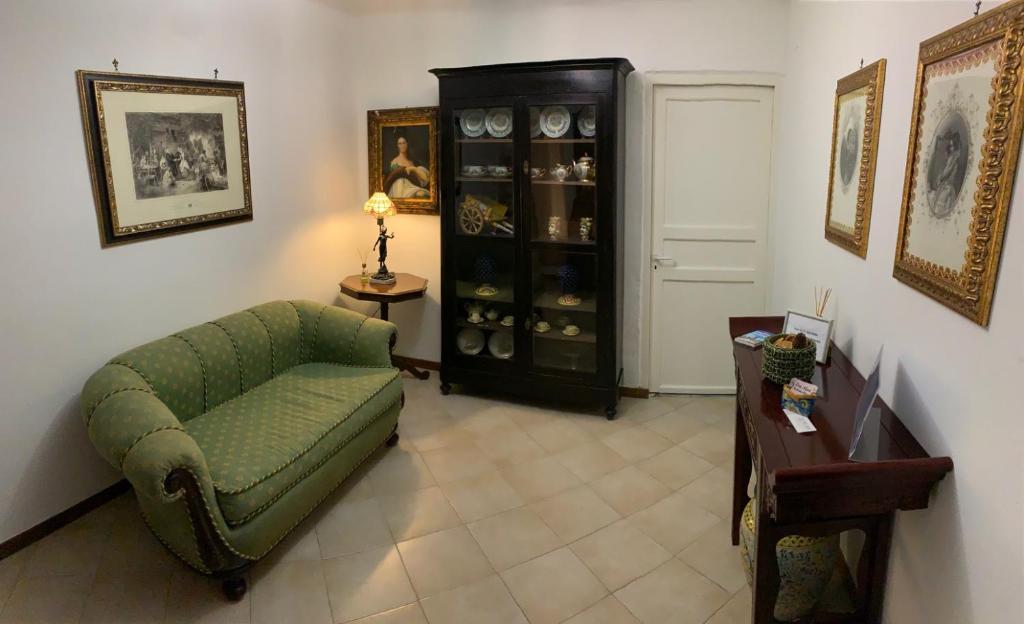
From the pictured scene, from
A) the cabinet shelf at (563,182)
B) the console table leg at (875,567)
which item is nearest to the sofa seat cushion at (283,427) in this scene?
the cabinet shelf at (563,182)

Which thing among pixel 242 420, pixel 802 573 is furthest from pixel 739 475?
pixel 242 420

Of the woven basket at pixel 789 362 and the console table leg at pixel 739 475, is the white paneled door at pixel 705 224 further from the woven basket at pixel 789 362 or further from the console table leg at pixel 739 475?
the woven basket at pixel 789 362

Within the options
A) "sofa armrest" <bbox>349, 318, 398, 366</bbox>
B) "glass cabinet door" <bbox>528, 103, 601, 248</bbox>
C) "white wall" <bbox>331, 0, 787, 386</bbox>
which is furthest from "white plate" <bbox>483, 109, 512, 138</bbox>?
"sofa armrest" <bbox>349, 318, 398, 366</bbox>

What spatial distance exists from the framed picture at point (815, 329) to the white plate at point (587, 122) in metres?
1.68

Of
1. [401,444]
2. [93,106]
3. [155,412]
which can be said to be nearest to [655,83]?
[401,444]

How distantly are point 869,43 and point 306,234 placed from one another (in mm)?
3234

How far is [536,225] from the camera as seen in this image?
379cm

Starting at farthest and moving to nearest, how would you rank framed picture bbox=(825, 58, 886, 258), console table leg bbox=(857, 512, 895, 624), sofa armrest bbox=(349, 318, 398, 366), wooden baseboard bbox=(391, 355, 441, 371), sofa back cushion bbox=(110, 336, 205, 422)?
wooden baseboard bbox=(391, 355, 441, 371) < sofa armrest bbox=(349, 318, 398, 366) < sofa back cushion bbox=(110, 336, 205, 422) < framed picture bbox=(825, 58, 886, 258) < console table leg bbox=(857, 512, 895, 624)

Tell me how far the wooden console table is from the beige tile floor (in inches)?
19.8

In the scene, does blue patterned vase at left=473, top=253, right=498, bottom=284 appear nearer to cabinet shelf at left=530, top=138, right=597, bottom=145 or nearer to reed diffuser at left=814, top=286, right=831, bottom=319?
cabinet shelf at left=530, top=138, right=597, bottom=145

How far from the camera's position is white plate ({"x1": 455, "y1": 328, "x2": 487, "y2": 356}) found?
13.7ft

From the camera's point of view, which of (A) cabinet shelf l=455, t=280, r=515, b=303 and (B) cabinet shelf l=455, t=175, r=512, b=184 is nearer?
(B) cabinet shelf l=455, t=175, r=512, b=184

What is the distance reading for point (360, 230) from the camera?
4551 mm

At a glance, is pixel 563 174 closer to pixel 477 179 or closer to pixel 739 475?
pixel 477 179
